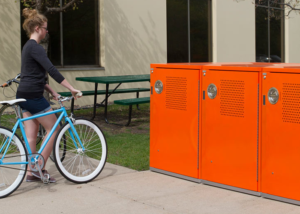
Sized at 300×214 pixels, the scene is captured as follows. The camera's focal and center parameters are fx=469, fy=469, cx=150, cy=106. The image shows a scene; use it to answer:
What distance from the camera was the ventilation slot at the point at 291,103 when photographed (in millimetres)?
4410

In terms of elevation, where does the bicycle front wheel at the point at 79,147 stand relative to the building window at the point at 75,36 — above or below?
below

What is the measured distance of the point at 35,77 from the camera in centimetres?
510

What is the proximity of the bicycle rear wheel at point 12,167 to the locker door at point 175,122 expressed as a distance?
5.49 feet

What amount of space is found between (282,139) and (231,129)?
0.62 metres

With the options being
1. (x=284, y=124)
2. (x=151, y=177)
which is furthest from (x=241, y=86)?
(x=151, y=177)

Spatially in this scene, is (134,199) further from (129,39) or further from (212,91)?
(129,39)

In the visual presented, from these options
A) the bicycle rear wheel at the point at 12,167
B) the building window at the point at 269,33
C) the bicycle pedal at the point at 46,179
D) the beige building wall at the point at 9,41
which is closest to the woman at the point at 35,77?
the bicycle pedal at the point at 46,179

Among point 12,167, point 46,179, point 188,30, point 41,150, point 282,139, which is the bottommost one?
point 46,179

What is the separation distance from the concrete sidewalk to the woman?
1.52 feet

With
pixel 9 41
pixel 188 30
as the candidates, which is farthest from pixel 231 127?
pixel 188 30

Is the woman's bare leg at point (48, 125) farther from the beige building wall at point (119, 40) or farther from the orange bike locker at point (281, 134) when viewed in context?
the beige building wall at point (119, 40)

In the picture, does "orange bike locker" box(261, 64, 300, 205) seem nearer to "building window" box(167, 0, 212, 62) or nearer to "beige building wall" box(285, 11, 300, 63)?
"building window" box(167, 0, 212, 62)

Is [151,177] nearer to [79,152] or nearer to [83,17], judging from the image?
[79,152]

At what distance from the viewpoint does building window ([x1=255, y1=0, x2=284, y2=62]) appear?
1919cm
